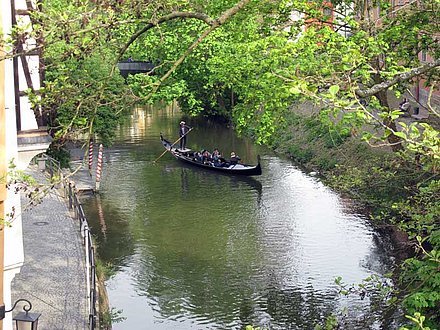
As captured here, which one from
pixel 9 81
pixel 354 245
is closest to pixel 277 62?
pixel 9 81

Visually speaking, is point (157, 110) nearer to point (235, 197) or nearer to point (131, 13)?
point (235, 197)

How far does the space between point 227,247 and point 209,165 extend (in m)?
12.1

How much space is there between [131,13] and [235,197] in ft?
71.3

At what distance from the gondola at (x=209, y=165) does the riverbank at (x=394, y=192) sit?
9.44 ft

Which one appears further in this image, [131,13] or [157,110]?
[157,110]

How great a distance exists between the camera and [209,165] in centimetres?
3591

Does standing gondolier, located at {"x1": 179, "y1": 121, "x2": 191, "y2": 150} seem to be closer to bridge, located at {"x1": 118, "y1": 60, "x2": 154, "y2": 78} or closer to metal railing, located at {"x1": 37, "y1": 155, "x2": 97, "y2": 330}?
metal railing, located at {"x1": 37, "y1": 155, "x2": 97, "y2": 330}

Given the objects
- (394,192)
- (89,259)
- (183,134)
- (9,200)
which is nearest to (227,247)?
(394,192)

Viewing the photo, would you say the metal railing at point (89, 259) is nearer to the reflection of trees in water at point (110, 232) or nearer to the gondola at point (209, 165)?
the reflection of trees in water at point (110, 232)

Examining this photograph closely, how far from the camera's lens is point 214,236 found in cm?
2523

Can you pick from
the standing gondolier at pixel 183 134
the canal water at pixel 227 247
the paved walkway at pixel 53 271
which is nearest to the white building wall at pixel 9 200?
the paved walkway at pixel 53 271

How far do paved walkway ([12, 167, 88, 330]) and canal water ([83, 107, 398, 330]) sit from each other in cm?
140

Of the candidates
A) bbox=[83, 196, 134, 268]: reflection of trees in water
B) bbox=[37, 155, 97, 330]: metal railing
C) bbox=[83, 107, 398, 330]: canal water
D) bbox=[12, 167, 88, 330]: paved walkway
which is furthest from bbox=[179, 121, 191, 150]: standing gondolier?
bbox=[12, 167, 88, 330]: paved walkway

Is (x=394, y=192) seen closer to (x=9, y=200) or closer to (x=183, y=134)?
(x=9, y=200)
